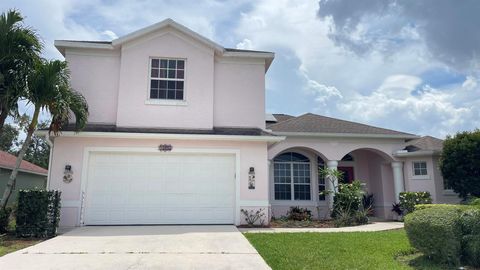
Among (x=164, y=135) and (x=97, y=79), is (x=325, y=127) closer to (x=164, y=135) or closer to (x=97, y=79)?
(x=164, y=135)

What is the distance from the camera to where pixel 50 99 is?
36.6ft

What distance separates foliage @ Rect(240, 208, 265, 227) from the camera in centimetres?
1274

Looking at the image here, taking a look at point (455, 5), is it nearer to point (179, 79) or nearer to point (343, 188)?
point (343, 188)

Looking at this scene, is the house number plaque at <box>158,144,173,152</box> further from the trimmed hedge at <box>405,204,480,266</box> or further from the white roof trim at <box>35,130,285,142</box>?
the trimmed hedge at <box>405,204,480,266</box>

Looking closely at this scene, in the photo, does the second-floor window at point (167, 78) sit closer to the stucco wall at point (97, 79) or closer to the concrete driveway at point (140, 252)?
the stucco wall at point (97, 79)

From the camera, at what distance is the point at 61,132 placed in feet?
40.5

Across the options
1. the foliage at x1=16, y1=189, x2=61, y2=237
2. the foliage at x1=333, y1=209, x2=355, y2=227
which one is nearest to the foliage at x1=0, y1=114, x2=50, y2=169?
the foliage at x1=16, y1=189, x2=61, y2=237

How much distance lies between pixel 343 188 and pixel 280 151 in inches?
134

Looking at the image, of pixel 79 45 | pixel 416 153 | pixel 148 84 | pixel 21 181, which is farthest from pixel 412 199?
pixel 21 181

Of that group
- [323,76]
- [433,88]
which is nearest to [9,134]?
[323,76]

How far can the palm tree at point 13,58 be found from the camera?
10891 mm

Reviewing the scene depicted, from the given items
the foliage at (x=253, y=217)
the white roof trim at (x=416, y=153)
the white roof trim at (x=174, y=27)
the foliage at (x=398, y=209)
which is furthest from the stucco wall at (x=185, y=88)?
the foliage at (x=398, y=209)

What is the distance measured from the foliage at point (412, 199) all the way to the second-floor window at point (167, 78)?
A: 417 inches

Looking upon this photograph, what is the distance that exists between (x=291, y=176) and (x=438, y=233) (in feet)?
37.7
